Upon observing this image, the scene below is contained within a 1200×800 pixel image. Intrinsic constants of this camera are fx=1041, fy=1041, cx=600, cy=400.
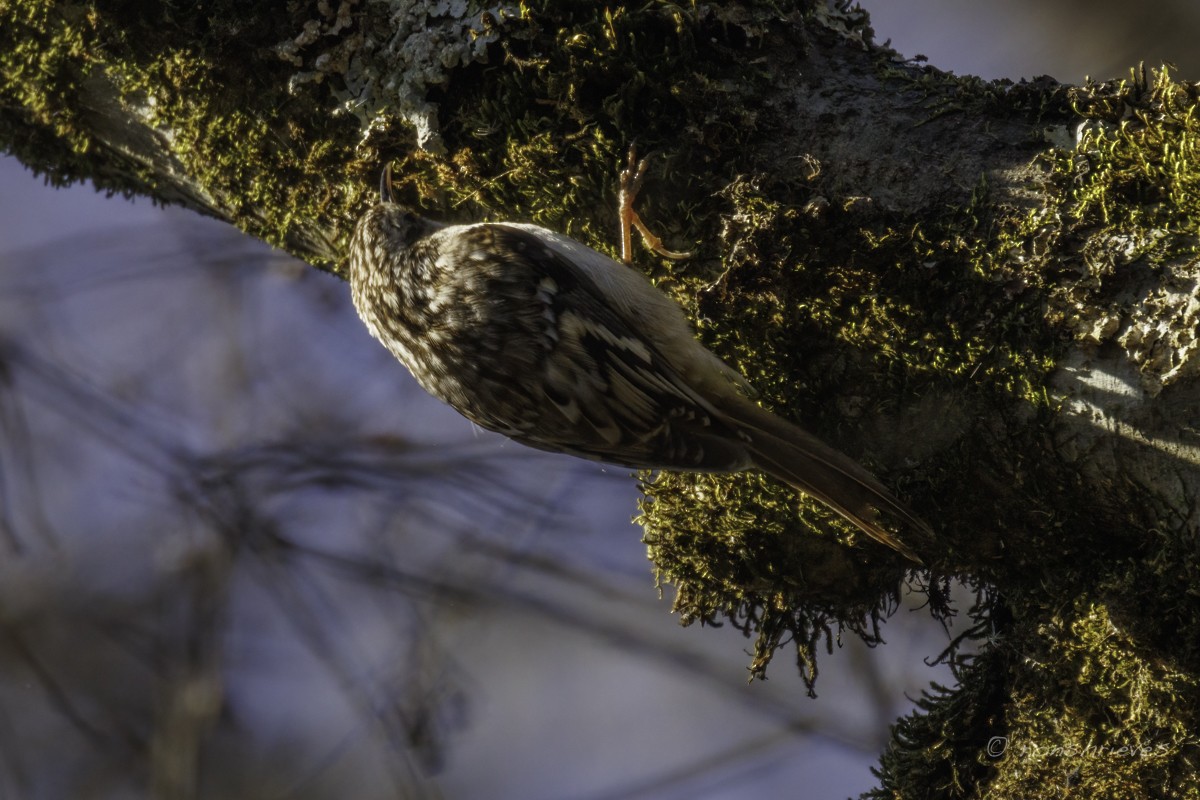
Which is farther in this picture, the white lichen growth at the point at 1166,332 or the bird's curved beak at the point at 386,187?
the bird's curved beak at the point at 386,187

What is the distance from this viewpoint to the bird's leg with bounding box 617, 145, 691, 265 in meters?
2.02

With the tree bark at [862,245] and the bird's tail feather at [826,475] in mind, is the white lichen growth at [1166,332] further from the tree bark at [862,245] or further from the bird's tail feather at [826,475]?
the bird's tail feather at [826,475]

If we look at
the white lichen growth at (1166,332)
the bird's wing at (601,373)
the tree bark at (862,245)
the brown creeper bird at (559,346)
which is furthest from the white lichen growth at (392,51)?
the white lichen growth at (1166,332)

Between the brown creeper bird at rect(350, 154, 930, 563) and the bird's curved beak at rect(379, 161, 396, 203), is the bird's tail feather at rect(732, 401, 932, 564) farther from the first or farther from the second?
the bird's curved beak at rect(379, 161, 396, 203)

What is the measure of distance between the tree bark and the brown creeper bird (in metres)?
0.08

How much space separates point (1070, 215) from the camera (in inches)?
66.9

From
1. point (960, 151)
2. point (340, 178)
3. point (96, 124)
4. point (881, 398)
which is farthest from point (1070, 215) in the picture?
point (96, 124)

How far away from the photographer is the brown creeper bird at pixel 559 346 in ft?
6.91

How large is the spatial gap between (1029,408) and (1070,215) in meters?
0.32

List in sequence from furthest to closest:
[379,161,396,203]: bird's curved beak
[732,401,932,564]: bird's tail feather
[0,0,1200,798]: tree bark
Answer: [379,161,396,203]: bird's curved beak < [732,401,932,564]: bird's tail feather < [0,0,1200,798]: tree bark

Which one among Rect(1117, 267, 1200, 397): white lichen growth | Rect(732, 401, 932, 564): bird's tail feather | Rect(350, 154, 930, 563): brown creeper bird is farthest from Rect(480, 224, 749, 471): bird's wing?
Rect(1117, 267, 1200, 397): white lichen growth

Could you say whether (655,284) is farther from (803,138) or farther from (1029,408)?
(1029,408)

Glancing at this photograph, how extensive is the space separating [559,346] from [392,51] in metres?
0.72

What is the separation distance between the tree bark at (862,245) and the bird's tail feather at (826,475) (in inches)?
3.5
